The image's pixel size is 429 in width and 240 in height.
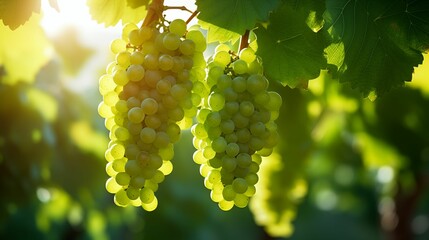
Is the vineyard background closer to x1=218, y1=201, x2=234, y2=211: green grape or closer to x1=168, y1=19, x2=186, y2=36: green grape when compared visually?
x1=168, y1=19, x2=186, y2=36: green grape

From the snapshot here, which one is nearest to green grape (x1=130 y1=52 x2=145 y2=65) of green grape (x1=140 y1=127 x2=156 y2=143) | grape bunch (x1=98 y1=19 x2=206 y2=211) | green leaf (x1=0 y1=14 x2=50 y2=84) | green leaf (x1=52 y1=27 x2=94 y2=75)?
grape bunch (x1=98 y1=19 x2=206 y2=211)

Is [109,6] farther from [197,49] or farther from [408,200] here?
[408,200]

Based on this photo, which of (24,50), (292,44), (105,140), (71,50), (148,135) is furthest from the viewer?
(105,140)

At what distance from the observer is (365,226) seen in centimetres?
1404

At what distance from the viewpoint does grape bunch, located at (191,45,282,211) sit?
1.12 m

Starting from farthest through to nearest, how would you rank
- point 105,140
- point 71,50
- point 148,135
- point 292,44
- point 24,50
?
point 105,140, point 71,50, point 24,50, point 292,44, point 148,135

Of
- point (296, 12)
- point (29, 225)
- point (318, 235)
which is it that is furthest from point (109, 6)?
point (318, 235)

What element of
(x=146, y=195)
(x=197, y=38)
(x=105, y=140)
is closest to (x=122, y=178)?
(x=146, y=195)

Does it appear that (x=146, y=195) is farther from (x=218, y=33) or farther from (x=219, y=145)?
(x=218, y=33)

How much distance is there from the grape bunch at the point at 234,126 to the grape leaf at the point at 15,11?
30cm

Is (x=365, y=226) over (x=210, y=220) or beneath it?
beneath

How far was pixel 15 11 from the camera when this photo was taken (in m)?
1.13

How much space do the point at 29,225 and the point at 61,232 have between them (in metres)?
0.43

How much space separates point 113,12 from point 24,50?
51.5 inches
